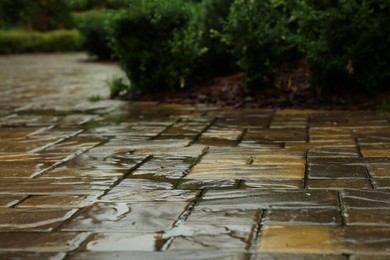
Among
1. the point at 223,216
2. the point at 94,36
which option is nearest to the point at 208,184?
the point at 223,216

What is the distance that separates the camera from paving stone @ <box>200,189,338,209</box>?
10.0ft

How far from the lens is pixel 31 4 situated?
248 inches

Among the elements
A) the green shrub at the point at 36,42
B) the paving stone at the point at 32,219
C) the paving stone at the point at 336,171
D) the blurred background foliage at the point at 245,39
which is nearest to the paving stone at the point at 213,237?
the paving stone at the point at 32,219

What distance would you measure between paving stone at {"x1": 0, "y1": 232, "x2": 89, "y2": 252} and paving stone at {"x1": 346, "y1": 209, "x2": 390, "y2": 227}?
115 cm

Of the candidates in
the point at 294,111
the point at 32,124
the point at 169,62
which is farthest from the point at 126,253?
the point at 169,62

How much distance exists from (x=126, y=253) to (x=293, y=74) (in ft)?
18.4

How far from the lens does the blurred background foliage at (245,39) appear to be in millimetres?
6480

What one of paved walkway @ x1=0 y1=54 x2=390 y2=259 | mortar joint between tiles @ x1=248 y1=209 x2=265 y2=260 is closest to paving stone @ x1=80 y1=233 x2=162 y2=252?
paved walkway @ x1=0 y1=54 x2=390 y2=259

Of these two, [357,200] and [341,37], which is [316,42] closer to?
[341,37]

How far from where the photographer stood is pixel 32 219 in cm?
291

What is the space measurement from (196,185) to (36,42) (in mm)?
18167

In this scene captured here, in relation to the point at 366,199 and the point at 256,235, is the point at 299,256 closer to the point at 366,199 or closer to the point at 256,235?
→ the point at 256,235

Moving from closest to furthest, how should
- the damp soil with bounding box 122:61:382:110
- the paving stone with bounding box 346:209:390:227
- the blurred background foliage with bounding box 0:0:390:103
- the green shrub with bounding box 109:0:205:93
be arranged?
the paving stone with bounding box 346:209:390:227 → the blurred background foliage with bounding box 0:0:390:103 → the damp soil with bounding box 122:61:382:110 → the green shrub with bounding box 109:0:205:93

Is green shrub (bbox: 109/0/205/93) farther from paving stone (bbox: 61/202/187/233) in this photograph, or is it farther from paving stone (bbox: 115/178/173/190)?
paving stone (bbox: 61/202/187/233)
